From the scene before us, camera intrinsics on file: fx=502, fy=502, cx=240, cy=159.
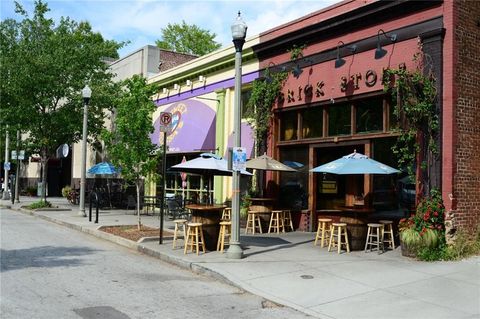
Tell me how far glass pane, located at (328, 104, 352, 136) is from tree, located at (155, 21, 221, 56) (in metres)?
41.0

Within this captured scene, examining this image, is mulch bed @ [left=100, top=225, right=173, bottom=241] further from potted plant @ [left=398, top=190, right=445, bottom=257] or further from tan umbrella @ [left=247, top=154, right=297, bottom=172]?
potted plant @ [left=398, top=190, right=445, bottom=257]

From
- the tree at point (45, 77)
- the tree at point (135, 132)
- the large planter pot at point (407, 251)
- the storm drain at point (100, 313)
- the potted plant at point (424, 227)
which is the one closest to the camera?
the storm drain at point (100, 313)

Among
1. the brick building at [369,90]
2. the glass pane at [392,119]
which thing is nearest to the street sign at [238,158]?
the glass pane at [392,119]

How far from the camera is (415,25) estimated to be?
12125 mm

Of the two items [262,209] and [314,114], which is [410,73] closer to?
[314,114]

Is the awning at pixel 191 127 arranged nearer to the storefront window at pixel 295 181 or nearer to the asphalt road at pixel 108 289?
the storefront window at pixel 295 181

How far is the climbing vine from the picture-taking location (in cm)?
1134

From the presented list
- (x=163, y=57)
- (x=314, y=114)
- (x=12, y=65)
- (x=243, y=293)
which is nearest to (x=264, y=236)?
(x=314, y=114)

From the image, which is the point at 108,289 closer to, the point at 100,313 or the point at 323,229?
the point at 100,313

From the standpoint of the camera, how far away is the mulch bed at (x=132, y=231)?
46.0ft

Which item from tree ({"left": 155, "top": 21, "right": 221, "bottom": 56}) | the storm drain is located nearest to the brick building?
the storm drain

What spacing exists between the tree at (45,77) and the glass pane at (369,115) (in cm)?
1571

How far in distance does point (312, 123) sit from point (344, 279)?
737cm

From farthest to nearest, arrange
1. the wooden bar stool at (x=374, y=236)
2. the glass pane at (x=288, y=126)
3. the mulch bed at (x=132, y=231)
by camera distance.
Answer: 1. the glass pane at (x=288, y=126)
2. the mulch bed at (x=132, y=231)
3. the wooden bar stool at (x=374, y=236)
